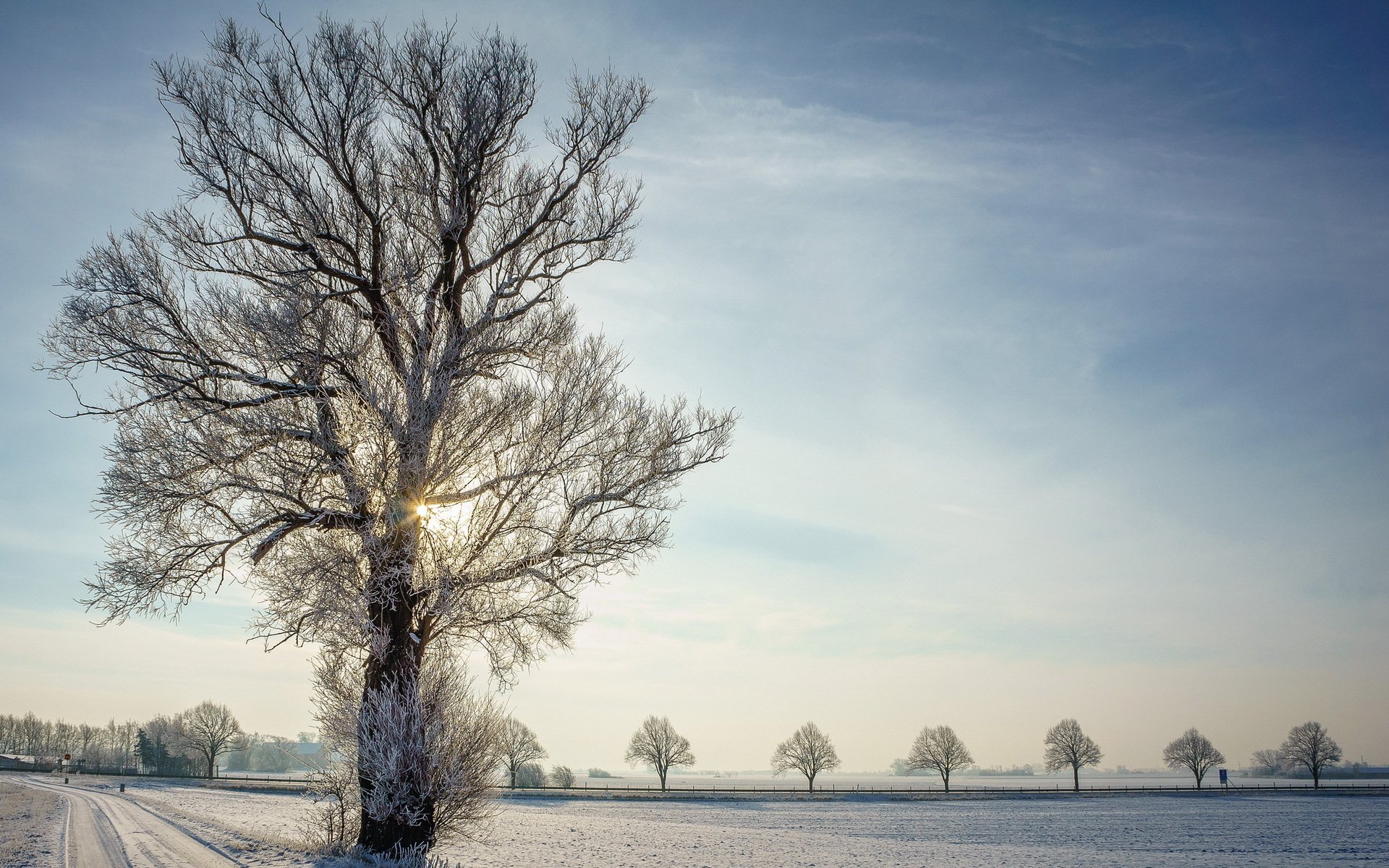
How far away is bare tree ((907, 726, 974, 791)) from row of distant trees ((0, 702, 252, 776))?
270 ft

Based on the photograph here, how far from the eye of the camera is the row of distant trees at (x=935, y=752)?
83.7m

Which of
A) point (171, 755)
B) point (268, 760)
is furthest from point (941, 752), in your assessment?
point (268, 760)

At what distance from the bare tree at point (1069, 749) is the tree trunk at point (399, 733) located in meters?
92.7

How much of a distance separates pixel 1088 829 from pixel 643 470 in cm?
3270

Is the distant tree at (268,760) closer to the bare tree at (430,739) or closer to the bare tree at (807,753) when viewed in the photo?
the bare tree at (807,753)

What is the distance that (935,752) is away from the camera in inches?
3310

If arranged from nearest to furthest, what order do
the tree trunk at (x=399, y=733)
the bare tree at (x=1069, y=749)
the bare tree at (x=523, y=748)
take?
the tree trunk at (x=399, y=733) → the bare tree at (x=523, y=748) → the bare tree at (x=1069, y=749)

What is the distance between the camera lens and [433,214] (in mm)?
13711

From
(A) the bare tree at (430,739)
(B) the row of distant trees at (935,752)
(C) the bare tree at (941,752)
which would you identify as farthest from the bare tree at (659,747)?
(A) the bare tree at (430,739)

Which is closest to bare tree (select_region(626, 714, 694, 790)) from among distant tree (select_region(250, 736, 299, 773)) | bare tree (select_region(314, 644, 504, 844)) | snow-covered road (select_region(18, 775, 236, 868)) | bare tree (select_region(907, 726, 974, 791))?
bare tree (select_region(907, 726, 974, 791))

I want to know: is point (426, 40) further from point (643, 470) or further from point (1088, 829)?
point (1088, 829)

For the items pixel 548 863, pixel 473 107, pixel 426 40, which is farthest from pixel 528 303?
pixel 548 863

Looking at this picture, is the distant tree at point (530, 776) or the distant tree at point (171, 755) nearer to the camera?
the distant tree at point (530, 776)

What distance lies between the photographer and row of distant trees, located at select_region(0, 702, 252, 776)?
96.2 m
